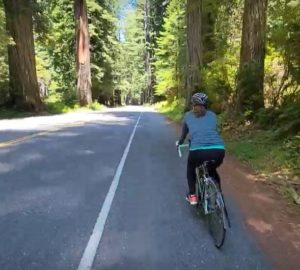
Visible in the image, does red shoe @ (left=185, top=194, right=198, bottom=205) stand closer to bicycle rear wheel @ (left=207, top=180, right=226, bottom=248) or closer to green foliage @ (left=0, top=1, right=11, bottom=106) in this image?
bicycle rear wheel @ (left=207, top=180, right=226, bottom=248)

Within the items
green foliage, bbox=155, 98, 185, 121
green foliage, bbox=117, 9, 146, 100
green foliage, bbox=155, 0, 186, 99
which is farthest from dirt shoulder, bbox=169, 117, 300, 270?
green foliage, bbox=117, 9, 146, 100

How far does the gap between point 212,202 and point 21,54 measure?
24514mm

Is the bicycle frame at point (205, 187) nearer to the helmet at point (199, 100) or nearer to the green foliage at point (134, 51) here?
the helmet at point (199, 100)

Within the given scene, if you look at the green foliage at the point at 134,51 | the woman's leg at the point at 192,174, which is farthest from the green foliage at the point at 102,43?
the woman's leg at the point at 192,174

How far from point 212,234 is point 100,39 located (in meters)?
44.2

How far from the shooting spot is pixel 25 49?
2867 centimetres

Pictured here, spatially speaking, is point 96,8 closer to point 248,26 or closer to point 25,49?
point 25,49

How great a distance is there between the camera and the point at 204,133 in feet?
21.7

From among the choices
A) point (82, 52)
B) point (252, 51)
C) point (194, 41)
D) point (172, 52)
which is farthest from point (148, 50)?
point (252, 51)

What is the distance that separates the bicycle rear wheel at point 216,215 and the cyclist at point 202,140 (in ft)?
1.32

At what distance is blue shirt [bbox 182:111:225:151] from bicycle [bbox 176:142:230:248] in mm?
242

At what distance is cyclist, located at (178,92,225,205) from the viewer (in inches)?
258

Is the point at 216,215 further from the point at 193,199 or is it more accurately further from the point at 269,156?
the point at 269,156

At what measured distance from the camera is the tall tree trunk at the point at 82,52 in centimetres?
4038
